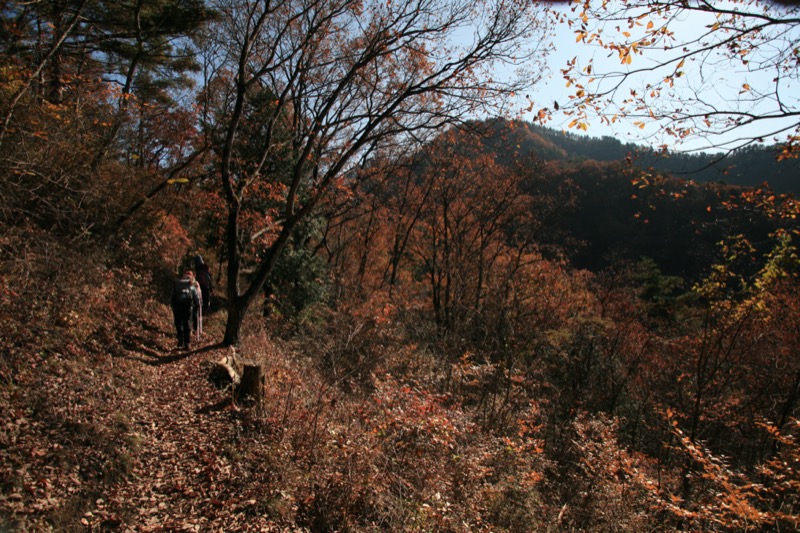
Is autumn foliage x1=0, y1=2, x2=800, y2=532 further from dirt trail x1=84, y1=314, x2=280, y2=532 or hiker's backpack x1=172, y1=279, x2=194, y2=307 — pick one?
hiker's backpack x1=172, y1=279, x2=194, y2=307

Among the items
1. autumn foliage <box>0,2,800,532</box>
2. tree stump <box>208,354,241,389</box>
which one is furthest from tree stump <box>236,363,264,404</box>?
tree stump <box>208,354,241,389</box>

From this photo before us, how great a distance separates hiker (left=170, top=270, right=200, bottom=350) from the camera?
804 cm

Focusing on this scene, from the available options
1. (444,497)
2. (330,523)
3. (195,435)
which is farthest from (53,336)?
(444,497)

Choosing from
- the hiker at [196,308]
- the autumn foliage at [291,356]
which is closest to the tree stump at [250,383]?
the autumn foliage at [291,356]

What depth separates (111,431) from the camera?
4770mm

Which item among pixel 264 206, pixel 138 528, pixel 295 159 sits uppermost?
pixel 295 159

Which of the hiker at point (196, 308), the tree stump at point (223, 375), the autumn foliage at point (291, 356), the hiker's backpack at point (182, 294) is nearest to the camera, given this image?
the autumn foliage at point (291, 356)

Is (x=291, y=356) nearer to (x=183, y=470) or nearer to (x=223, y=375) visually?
(x=223, y=375)

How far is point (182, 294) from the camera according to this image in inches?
316

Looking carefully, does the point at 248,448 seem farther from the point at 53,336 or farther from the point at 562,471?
the point at 562,471

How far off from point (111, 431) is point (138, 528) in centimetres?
135

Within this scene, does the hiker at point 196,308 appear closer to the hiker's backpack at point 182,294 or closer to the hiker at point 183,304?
the hiker at point 183,304

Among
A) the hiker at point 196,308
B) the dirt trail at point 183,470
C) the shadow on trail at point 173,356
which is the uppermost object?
the hiker at point 196,308

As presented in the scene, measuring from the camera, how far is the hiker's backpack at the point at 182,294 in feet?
26.3
